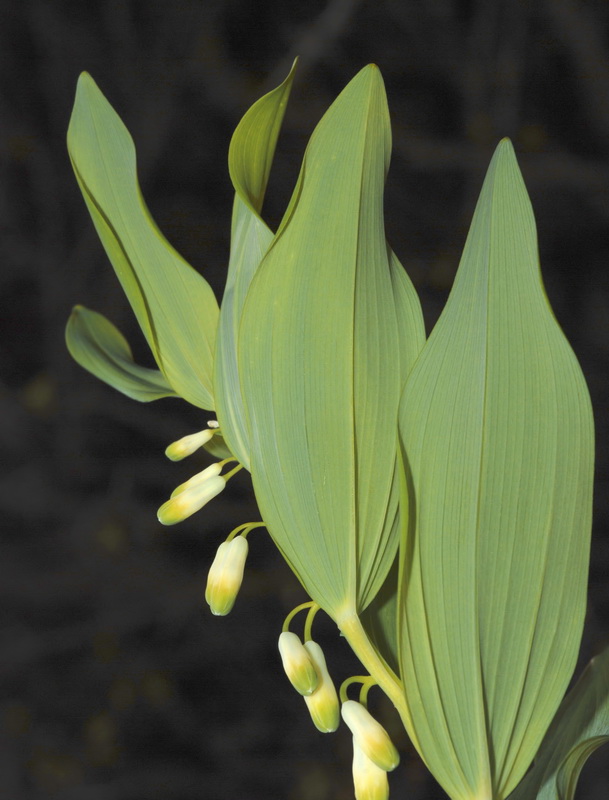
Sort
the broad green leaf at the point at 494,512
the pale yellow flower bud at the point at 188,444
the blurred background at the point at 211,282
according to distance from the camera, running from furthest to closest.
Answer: the blurred background at the point at 211,282, the pale yellow flower bud at the point at 188,444, the broad green leaf at the point at 494,512

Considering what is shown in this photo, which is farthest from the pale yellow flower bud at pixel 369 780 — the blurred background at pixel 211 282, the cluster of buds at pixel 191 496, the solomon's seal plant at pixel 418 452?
the blurred background at pixel 211 282

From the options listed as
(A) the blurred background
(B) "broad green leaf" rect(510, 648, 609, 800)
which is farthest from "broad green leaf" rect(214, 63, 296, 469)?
(A) the blurred background

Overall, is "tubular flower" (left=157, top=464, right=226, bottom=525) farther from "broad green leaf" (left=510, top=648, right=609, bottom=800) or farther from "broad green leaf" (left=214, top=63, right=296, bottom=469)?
"broad green leaf" (left=510, top=648, right=609, bottom=800)

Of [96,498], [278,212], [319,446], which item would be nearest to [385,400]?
[319,446]

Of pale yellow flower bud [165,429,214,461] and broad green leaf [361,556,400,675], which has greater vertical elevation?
pale yellow flower bud [165,429,214,461]

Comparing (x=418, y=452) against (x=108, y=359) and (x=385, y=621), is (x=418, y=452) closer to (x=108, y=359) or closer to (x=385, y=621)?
(x=385, y=621)

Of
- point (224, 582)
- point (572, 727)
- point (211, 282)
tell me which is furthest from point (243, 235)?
point (211, 282)

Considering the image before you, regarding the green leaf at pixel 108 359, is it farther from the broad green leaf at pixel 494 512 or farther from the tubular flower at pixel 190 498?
the broad green leaf at pixel 494 512
